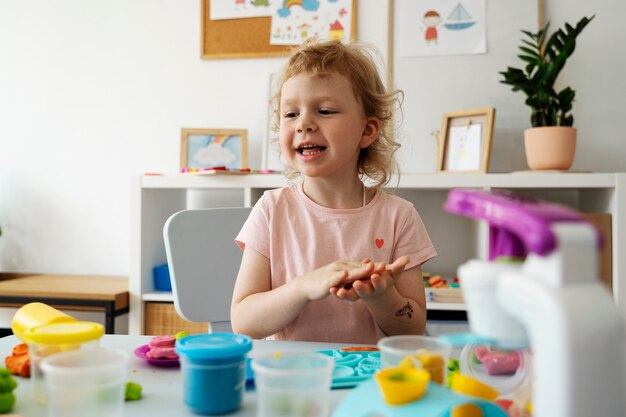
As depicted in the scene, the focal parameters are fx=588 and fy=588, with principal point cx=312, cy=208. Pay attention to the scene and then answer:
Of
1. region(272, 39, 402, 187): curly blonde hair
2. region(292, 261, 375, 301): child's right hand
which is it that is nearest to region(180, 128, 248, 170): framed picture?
region(272, 39, 402, 187): curly blonde hair

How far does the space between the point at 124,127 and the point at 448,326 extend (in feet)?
4.74

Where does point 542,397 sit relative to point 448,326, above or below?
above

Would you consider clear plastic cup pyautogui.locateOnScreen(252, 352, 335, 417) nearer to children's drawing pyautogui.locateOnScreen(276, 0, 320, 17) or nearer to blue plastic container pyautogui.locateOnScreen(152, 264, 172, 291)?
blue plastic container pyautogui.locateOnScreen(152, 264, 172, 291)

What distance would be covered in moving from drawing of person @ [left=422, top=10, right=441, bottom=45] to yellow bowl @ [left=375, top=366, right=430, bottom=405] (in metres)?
1.80

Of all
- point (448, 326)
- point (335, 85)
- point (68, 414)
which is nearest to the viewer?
point (68, 414)

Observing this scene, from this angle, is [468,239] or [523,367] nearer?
[523,367]

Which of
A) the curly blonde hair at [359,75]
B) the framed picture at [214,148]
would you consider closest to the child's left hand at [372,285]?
the curly blonde hair at [359,75]

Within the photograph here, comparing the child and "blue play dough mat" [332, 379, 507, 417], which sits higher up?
the child

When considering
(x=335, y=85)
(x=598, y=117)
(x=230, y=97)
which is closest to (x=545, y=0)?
(x=598, y=117)

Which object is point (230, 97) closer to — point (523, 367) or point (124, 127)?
point (124, 127)

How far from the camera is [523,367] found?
599mm

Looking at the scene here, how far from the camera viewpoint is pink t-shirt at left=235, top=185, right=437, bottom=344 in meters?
1.10

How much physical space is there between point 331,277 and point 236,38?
164 centimetres

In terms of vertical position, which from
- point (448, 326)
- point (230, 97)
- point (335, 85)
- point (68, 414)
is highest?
point (230, 97)
